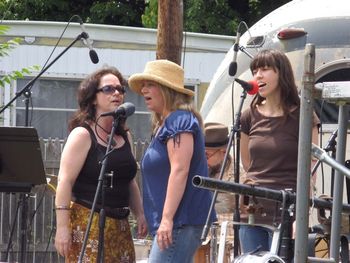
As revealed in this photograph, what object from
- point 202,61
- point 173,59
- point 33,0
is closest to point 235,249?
point 173,59

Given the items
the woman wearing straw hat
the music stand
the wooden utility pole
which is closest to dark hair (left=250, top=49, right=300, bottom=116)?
the woman wearing straw hat

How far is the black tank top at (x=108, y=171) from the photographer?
6301 millimetres

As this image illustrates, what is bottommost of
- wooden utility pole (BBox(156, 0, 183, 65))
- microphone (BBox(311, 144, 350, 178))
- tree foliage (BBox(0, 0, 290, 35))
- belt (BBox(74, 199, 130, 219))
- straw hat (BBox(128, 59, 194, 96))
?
belt (BBox(74, 199, 130, 219))

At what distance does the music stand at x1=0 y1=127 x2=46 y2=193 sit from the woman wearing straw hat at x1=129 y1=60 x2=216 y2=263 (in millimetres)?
1134

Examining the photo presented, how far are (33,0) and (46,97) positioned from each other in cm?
965

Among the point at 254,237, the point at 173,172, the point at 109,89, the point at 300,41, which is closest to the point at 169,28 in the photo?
the point at 300,41

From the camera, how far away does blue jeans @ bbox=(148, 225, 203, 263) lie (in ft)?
19.1

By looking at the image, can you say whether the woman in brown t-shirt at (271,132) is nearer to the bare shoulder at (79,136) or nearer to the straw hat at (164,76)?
the straw hat at (164,76)

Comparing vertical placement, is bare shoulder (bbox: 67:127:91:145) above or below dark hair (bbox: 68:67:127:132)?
below

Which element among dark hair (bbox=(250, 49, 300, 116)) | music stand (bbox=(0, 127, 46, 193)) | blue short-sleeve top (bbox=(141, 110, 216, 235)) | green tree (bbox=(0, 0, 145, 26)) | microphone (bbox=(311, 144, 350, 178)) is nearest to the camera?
microphone (bbox=(311, 144, 350, 178))

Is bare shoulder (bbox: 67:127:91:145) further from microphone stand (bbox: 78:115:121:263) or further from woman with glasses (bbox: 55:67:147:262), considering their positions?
microphone stand (bbox: 78:115:121:263)

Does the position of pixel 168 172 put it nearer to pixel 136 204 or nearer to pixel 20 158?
pixel 136 204

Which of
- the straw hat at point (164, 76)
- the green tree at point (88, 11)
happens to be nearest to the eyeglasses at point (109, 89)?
the straw hat at point (164, 76)

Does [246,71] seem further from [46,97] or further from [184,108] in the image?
[46,97]
